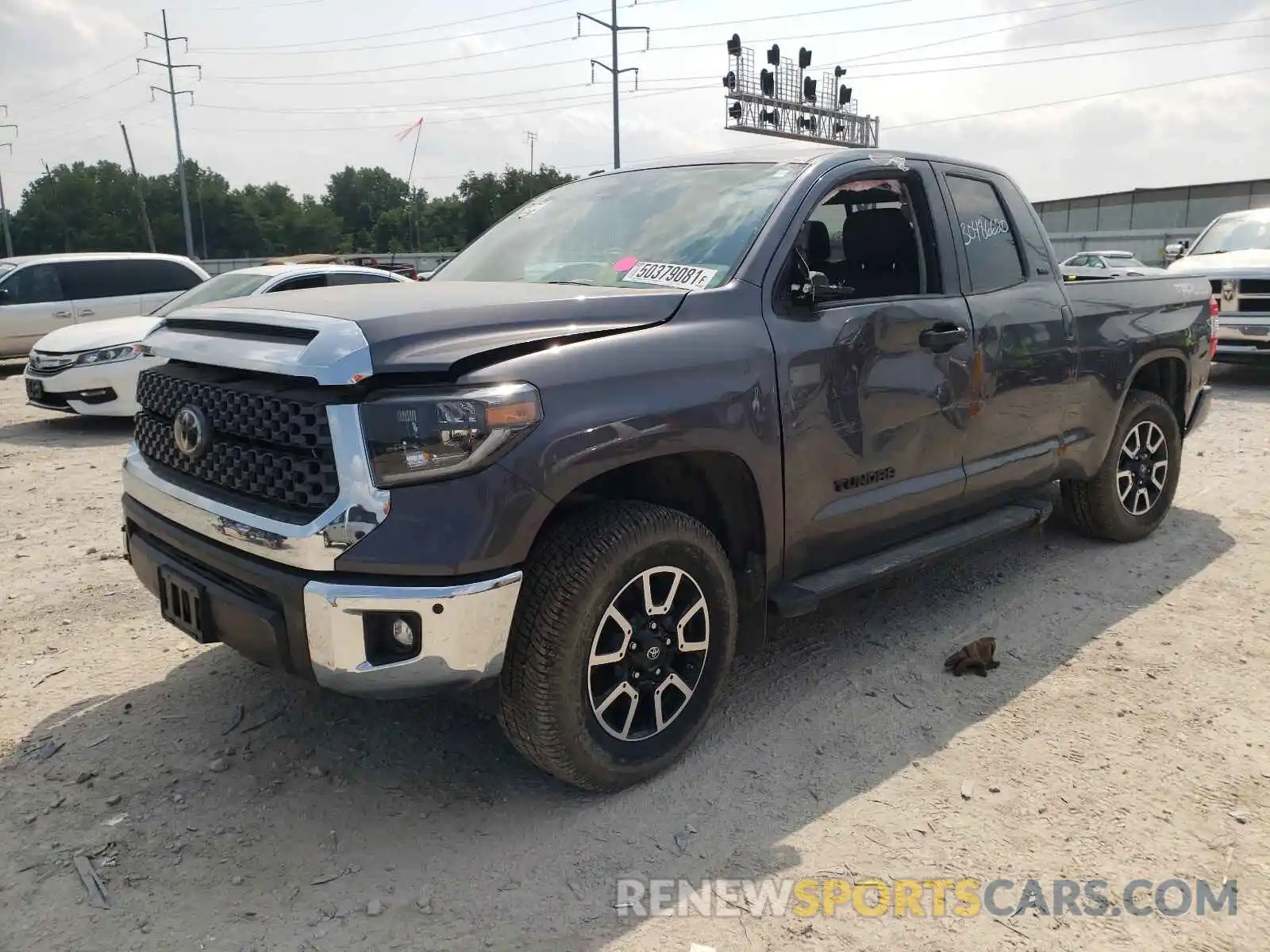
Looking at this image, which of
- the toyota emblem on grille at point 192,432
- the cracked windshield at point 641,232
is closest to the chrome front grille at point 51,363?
the cracked windshield at point 641,232

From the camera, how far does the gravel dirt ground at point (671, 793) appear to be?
7.90 ft

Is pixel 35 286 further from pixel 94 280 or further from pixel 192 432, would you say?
pixel 192 432

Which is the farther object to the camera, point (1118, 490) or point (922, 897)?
point (1118, 490)

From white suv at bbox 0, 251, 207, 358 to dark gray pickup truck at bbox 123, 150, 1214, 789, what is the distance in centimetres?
988

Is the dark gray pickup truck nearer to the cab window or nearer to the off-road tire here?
the cab window

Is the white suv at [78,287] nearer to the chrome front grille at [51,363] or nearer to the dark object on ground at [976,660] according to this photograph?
the chrome front grille at [51,363]

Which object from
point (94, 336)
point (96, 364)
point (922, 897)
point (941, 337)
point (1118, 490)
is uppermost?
point (941, 337)

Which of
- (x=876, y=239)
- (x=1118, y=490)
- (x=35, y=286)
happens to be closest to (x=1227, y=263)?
(x=1118, y=490)

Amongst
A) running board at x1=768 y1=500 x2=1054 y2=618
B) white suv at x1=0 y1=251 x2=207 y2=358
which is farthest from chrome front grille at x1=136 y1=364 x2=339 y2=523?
white suv at x1=0 y1=251 x2=207 y2=358

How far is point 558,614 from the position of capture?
2.62 metres

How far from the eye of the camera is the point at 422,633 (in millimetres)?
2447

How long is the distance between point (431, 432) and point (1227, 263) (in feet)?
Answer: 38.5

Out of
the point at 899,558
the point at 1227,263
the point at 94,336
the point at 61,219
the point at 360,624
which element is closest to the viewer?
the point at 360,624

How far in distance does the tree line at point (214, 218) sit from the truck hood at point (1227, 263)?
64907mm
